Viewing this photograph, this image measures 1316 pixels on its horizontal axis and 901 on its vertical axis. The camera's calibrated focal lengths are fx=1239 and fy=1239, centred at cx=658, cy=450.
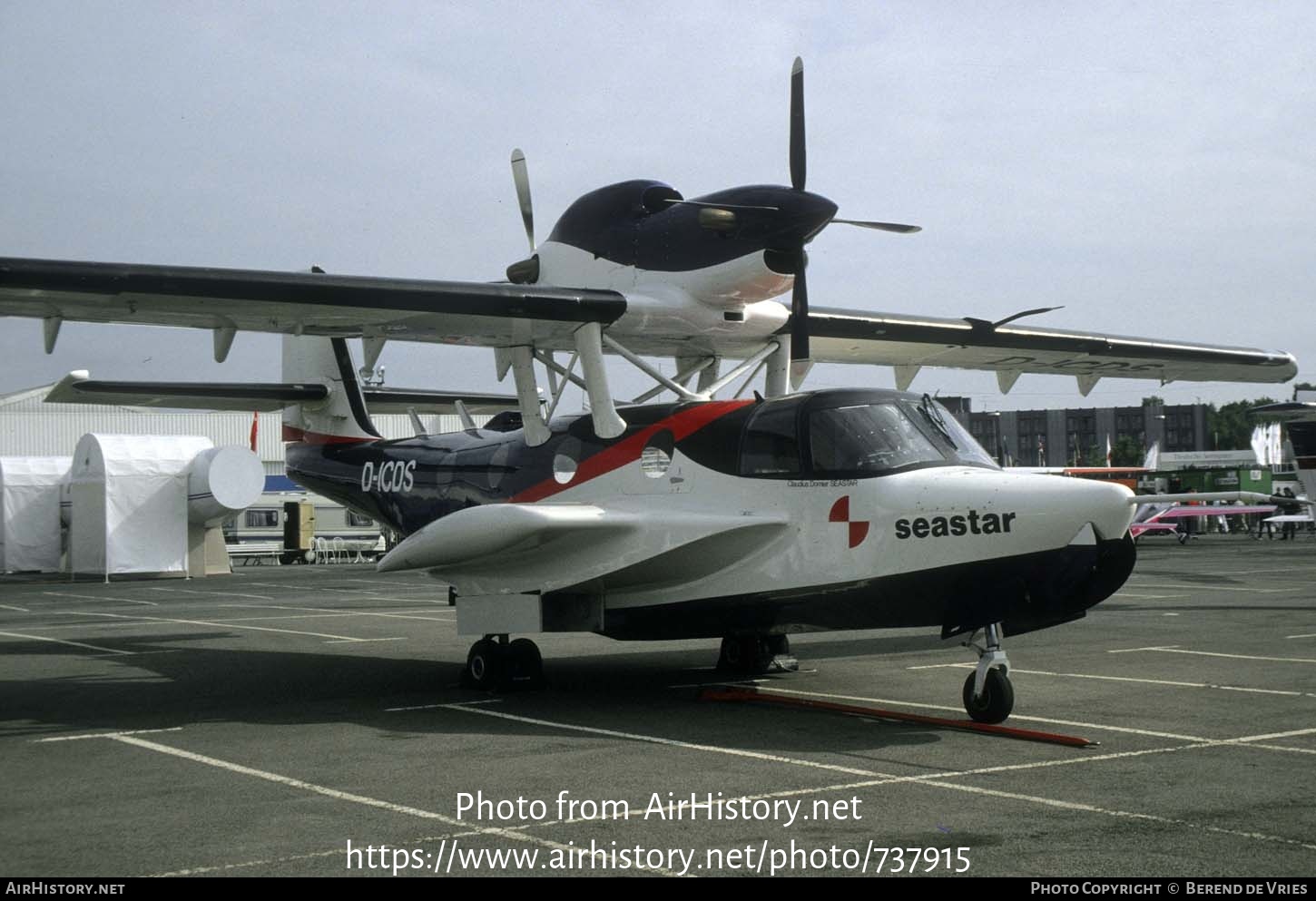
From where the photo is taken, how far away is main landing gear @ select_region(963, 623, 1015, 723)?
29.7 ft

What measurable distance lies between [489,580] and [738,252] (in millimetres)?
4068

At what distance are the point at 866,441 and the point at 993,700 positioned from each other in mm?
2249

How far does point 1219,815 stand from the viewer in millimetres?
6199

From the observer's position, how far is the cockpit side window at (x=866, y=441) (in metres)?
9.85

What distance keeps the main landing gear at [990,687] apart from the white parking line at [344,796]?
4331 millimetres

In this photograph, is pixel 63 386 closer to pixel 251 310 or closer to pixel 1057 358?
pixel 251 310

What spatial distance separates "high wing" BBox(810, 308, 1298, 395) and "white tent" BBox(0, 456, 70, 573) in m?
32.8

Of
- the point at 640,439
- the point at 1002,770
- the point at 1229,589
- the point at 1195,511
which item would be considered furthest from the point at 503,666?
the point at 1195,511

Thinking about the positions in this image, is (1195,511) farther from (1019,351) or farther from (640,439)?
(640,439)

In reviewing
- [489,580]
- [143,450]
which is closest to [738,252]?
[489,580]

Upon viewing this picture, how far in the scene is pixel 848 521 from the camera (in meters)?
9.79

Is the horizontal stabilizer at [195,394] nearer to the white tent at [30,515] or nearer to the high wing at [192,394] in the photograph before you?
the high wing at [192,394]

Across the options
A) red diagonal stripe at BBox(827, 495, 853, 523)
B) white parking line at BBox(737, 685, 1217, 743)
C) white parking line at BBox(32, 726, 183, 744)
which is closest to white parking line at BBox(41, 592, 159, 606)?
white parking line at BBox(32, 726, 183, 744)

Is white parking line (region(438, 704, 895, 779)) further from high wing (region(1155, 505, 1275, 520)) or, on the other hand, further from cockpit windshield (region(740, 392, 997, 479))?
high wing (region(1155, 505, 1275, 520))
